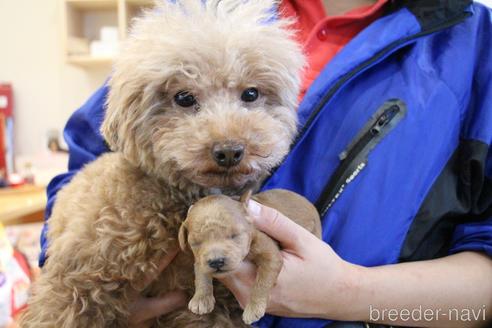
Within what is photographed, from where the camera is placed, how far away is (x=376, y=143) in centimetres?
91

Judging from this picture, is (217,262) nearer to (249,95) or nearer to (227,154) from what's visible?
(227,154)

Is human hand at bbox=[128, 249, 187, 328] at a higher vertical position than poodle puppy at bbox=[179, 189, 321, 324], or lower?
lower

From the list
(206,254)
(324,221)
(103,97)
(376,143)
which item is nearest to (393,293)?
(324,221)

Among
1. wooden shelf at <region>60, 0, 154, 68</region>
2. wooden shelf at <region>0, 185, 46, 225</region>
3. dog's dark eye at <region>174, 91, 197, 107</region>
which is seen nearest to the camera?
dog's dark eye at <region>174, 91, 197, 107</region>

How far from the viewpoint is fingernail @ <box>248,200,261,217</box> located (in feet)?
2.26

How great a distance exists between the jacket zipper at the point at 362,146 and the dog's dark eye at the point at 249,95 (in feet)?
0.72

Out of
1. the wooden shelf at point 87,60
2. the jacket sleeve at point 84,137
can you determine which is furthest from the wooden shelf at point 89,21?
the jacket sleeve at point 84,137

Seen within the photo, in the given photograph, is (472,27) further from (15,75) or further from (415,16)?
(15,75)

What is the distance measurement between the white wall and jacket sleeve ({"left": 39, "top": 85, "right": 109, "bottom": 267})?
1.87 metres

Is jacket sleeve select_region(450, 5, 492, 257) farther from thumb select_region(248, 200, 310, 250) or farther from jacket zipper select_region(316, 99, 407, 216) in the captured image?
thumb select_region(248, 200, 310, 250)

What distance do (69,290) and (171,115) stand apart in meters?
0.37

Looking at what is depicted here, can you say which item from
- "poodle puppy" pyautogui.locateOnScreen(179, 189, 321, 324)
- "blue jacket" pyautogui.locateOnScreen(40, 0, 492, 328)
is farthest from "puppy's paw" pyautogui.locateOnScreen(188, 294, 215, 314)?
"blue jacket" pyautogui.locateOnScreen(40, 0, 492, 328)

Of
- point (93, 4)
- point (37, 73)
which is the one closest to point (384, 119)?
point (93, 4)

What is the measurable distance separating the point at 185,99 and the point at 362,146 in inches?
14.5
